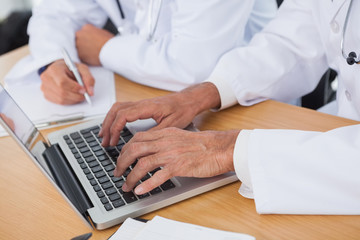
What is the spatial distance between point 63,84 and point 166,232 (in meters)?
0.62

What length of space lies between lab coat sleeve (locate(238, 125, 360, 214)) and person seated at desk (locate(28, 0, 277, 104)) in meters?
0.49

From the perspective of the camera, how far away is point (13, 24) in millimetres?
2947

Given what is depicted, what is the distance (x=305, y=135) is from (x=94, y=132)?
449mm

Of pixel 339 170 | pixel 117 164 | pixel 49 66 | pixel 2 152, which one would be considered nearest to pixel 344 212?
pixel 339 170

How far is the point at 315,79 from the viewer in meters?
1.19

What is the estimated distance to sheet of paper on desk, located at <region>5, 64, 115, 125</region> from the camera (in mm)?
1081

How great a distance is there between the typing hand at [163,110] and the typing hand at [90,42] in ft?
1.47

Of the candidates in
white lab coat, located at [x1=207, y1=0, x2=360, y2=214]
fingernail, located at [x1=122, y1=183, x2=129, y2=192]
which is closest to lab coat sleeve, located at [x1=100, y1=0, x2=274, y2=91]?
white lab coat, located at [x1=207, y1=0, x2=360, y2=214]

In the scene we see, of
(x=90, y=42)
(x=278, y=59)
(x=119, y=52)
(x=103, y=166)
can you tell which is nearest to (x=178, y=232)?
(x=103, y=166)

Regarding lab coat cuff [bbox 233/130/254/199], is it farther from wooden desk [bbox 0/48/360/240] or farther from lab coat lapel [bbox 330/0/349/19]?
lab coat lapel [bbox 330/0/349/19]

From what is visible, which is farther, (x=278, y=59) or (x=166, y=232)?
(x=278, y=59)

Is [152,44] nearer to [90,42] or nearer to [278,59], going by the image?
[90,42]

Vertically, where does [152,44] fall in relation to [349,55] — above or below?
above

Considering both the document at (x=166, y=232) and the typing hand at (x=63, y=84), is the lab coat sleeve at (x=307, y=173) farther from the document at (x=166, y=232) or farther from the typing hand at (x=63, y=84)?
the typing hand at (x=63, y=84)
